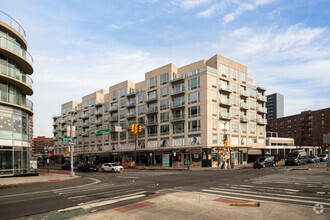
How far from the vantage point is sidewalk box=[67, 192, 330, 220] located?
351 inches

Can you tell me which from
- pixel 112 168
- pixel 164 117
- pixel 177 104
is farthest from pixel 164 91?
pixel 112 168

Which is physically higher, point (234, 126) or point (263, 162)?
point (234, 126)

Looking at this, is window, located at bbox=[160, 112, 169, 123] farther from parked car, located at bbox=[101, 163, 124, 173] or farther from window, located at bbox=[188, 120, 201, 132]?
parked car, located at bbox=[101, 163, 124, 173]

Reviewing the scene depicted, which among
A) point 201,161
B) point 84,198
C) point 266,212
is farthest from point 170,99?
point 266,212

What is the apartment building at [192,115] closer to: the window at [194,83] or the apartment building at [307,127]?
the window at [194,83]

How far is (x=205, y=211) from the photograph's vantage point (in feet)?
31.9

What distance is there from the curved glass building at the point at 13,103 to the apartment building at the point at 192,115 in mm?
13114

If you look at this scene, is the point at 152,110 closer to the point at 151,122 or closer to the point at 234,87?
the point at 151,122

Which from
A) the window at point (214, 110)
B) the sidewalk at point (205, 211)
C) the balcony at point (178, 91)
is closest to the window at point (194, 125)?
the window at point (214, 110)

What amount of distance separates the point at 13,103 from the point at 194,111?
109 ft

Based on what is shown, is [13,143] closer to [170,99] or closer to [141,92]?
[170,99]

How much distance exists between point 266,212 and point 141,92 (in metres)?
56.9

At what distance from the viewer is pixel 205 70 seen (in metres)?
49.3

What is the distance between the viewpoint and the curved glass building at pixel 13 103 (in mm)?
26031
